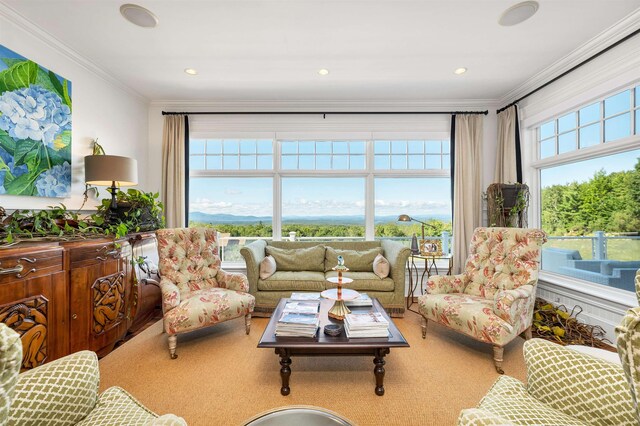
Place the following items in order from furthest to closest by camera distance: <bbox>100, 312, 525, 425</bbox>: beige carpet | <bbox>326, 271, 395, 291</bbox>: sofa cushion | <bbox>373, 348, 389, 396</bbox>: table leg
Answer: <bbox>326, 271, 395, 291</bbox>: sofa cushion < <bbox>373, 348, 389, 396</bbox>: table leg < <bbox>100, 312, 525, 425</bbox>: beige carpet

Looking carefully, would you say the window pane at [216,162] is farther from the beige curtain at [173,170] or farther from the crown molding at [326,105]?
the crown molding at [326,105]

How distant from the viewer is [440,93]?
3713mm

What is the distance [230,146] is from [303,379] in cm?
330

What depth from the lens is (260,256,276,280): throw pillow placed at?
3.23 m

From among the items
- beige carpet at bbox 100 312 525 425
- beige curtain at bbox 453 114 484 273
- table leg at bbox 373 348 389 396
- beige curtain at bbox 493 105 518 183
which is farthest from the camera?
beige curtain at bbox 453 114 484 273

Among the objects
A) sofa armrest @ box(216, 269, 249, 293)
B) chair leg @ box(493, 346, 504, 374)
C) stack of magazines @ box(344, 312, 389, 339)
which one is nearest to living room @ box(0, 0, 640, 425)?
chair leg @ box(493, 346, 504, 374)

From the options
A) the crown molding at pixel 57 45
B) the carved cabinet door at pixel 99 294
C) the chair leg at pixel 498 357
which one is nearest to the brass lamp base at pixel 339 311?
the chair leg at pixel 498 357

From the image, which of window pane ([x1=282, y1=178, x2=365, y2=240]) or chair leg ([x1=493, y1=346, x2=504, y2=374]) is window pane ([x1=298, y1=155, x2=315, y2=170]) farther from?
chair leg ([x1=493, y1=346, x2=504, y2=374])

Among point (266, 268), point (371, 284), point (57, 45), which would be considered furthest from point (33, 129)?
point (371, 284)

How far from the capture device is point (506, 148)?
371 centimetres

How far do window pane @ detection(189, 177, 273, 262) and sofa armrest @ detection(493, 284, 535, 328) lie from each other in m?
2.98

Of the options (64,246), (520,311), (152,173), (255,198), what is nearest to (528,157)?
(520,311)

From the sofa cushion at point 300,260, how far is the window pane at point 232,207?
0.72m

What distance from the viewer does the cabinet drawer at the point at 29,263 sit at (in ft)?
5.09
